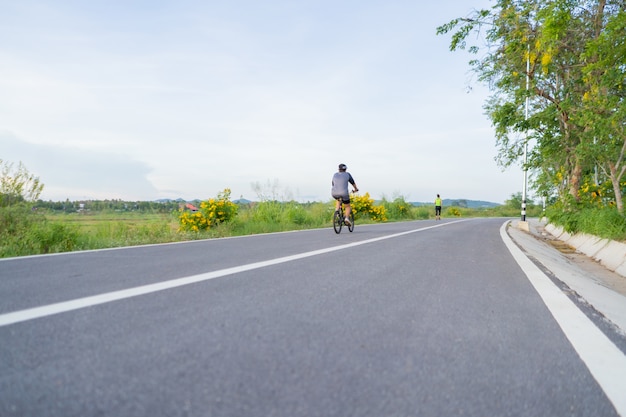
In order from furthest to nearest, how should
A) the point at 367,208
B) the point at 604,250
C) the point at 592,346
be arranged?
the point at 367,208 < the point at 604,250 < the point at 592,346

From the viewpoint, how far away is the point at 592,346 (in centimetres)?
239

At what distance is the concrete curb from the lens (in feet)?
22.4

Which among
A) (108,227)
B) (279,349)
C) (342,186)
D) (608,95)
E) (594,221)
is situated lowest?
(279,349)

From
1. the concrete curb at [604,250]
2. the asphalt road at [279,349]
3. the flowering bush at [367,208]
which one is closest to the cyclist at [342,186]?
the concrete curb at [604,250]

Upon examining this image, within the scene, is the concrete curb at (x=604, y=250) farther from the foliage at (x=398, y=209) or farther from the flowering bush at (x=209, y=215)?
the foliage at (x=398, y=209)

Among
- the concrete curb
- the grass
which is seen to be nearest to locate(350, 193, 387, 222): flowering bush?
the grass

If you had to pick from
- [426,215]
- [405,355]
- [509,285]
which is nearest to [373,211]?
[426,215]

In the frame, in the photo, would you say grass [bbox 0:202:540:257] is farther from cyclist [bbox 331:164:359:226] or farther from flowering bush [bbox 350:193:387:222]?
flowering bush [bbox 350:193:387:222]

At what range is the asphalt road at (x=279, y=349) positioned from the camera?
5.13 ft

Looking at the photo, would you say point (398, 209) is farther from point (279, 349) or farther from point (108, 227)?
point (279, 349)

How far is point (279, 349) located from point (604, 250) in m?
8.31

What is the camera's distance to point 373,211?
28.4m

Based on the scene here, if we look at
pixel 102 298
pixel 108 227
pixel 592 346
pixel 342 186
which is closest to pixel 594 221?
pixel 342 186

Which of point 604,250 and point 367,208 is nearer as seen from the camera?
point 604,250
